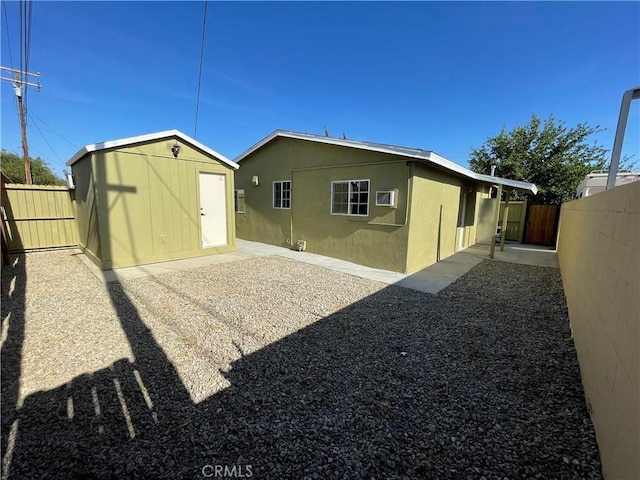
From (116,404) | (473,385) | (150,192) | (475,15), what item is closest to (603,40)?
(475,15)

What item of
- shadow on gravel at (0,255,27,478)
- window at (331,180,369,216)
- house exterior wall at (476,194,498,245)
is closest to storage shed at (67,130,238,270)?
shadow on gravel at (0,255,27,478)

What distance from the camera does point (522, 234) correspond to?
1234 cm

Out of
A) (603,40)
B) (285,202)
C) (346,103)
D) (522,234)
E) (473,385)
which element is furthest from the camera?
(346,103)

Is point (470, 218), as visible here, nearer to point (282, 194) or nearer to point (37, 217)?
point (282, 194)

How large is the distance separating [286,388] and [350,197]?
18.4 ft

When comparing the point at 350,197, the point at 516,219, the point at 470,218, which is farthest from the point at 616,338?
the point at 516,219

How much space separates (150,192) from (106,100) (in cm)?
1025

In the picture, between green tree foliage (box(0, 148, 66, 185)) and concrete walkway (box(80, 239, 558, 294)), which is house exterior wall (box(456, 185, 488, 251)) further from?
green tree foliage (box(0, 148, 66, 185))

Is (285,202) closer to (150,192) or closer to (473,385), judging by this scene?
(150,192)

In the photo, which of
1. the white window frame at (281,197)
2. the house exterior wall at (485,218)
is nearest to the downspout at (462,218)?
the house exterior wall at (485,218)

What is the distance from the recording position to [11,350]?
9.30ft

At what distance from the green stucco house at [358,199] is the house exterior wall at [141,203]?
7.83 ft

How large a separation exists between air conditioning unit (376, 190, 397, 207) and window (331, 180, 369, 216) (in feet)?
1.26

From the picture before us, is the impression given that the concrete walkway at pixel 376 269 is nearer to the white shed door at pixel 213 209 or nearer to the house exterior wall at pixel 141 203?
the house exterior wall at pixel 141 203
